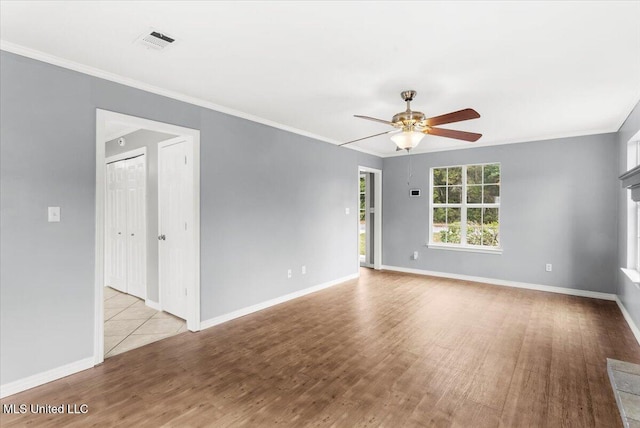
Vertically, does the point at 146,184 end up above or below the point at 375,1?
below

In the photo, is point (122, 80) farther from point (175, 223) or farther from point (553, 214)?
point (553, 214)

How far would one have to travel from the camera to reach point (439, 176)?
21.1ft

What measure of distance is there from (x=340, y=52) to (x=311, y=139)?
2736 millimetres

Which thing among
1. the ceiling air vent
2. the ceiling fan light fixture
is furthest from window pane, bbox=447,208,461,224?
the ceiling air vent

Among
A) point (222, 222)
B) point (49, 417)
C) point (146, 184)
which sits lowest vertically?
point (49, 417)

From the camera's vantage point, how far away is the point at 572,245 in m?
5.02

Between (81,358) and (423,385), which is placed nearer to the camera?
(423,385)

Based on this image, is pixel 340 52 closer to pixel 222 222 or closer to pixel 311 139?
pixel 222 222

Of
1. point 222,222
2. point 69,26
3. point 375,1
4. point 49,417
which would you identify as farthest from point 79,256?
point 375,1

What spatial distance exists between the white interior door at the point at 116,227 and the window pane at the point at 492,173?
611 cm

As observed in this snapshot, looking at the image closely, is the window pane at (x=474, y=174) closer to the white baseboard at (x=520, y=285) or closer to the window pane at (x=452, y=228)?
the window pane at (x=452, y=228)

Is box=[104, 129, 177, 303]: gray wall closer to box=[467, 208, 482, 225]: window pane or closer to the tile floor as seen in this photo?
the tile floor

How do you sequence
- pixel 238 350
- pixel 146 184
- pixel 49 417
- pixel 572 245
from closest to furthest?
pixel 49 417 < pixel 238 350 < pixel 146 184 < pixel 572 245

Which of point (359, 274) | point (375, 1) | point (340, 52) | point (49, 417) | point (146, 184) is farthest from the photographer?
point (359, 274)
